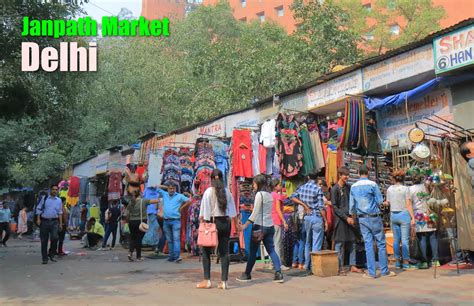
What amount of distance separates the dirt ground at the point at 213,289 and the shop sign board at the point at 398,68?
3.67 meters

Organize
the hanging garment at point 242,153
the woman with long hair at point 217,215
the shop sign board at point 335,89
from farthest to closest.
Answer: the hanging garment at point 242,153
the shop sign board at point 335,89
the woman with long hair at point 217,215

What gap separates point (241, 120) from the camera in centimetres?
1317

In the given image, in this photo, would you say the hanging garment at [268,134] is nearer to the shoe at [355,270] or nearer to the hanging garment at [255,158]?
the hanging garment at [255,158]

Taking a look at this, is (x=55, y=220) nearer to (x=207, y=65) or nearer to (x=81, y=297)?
(x=81, y=297)

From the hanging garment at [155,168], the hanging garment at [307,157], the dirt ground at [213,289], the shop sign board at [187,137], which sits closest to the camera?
the dirt ground at [213,289]

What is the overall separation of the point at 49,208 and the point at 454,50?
9.33m

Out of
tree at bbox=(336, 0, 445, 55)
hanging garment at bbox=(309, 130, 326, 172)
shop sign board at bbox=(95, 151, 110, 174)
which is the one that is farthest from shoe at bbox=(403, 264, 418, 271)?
tree at bbox=(336, 0, 445, 55)

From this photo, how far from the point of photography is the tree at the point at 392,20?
29.5 meters

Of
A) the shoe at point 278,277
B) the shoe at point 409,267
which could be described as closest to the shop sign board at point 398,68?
the shoe at point 409,267

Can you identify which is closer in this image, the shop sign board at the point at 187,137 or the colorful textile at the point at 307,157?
the colorful textile at the point at 307,157

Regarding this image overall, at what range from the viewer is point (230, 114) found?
44.1 ft

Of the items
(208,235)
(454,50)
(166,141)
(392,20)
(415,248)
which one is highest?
(392,20)

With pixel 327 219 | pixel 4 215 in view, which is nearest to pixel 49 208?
pixel 327 219

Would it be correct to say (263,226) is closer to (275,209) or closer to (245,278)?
(245,278)
